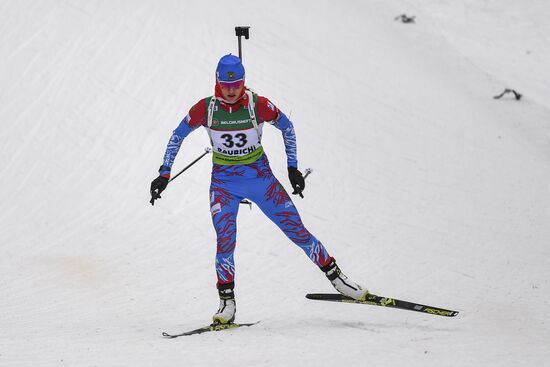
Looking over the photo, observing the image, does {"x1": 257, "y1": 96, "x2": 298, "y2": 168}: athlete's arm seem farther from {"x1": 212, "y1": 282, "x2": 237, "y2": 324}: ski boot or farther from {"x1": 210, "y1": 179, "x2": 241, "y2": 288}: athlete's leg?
{"x1": 212, "y1": 282, "x2": 237, "y2": 324}: ski boot

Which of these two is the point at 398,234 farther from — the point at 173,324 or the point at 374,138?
the point at 173,324

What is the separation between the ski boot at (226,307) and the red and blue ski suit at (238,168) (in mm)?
75

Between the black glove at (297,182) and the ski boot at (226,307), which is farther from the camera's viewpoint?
the ski boot at (226,307)

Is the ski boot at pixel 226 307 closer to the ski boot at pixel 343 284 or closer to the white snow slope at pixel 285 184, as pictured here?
the white snow slope at pixel 285 184

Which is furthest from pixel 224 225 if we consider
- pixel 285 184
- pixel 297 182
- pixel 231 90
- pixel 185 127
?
pixel 285 184

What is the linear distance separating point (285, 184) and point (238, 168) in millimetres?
5380

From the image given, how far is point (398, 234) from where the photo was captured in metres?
10.4

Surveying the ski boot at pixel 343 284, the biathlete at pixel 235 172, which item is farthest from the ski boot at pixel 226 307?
the ski boot at pixel 343 284

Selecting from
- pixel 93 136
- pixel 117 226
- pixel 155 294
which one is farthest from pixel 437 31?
pixel 155 294

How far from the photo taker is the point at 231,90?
610 centimetres

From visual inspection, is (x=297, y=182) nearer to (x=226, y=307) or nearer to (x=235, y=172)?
(x=235, y=172)

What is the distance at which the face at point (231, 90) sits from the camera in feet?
19.9

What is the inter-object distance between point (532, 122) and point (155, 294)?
396 inches

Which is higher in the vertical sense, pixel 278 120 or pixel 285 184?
pixel 278 120
